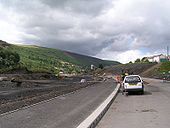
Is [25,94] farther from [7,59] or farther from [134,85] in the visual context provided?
[7,59]

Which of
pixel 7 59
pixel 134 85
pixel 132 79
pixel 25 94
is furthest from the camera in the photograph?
pixel 7 59

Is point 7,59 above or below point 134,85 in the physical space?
above

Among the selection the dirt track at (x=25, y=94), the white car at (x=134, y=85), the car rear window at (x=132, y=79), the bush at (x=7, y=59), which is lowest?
the dirt track at (x=25, y=94)

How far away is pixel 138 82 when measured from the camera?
34.1 m

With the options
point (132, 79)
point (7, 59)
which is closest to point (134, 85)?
point (132, 79)

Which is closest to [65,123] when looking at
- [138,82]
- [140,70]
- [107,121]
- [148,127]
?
[107,121]

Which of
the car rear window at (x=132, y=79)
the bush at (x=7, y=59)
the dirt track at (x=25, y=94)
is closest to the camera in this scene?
the dirt track at (x=25, y=94)

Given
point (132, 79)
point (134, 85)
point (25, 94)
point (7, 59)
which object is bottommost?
point (25, 94)

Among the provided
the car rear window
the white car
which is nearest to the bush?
the car rear window

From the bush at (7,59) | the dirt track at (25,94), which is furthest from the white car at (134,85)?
the bush at (7,59)

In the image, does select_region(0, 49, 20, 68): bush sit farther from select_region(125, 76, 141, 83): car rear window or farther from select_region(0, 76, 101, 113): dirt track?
select_region(125, 76, 141, 83): car rear window

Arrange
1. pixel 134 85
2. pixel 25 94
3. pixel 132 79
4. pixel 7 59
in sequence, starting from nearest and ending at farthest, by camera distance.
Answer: pixel 134 85, pixel 132 79, pixel 25 94, pixel 7 59

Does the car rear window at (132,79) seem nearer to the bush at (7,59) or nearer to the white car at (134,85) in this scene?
the white car at (134,85)

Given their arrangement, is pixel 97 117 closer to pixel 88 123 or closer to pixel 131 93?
pixel 88 123
